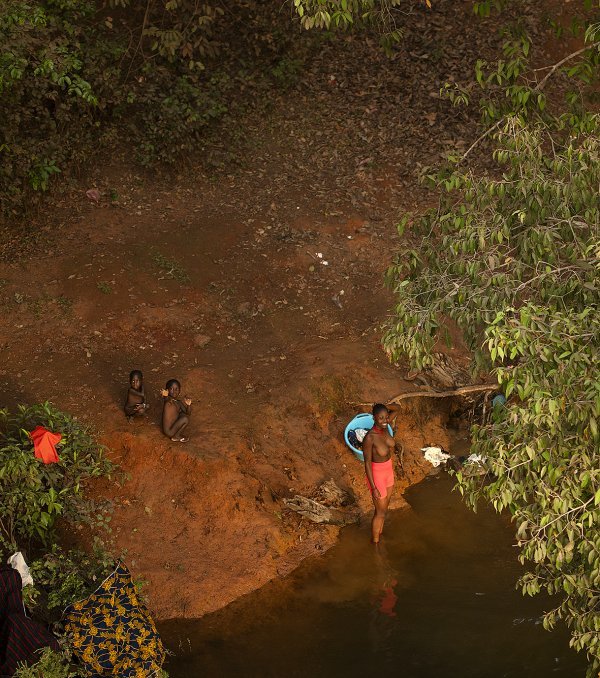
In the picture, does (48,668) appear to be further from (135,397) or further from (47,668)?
(135,397)

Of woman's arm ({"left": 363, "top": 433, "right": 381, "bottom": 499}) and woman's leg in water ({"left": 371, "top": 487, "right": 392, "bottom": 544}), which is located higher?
woman's arm ({"left": 363, "top": 433, "right": 381, "bottom": 499})

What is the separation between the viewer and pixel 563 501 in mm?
4352

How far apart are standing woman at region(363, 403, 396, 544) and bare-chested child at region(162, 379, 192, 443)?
1634mm

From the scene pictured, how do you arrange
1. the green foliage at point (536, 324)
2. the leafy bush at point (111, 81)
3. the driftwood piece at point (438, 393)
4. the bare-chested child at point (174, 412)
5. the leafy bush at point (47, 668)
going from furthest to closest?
the leafy bush at point (111, 81), the driftwood piece at point (438, 393), the bare-chested child at point (174, 412), the leafy bush at point (47, 668), the green foliage at point (536, 324)

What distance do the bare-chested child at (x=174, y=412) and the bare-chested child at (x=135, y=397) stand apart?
0.22 meters

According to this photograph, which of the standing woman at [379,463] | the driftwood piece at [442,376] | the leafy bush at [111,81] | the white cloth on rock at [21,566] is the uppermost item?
the leafy bush at [111,81]

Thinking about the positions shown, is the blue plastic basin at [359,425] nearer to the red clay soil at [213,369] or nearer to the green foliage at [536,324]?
the red clay soil at [213,369]

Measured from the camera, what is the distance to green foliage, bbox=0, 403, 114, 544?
21.7 feet

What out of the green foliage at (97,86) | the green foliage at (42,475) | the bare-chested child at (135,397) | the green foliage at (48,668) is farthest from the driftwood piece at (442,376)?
the green foliage at (48,668)

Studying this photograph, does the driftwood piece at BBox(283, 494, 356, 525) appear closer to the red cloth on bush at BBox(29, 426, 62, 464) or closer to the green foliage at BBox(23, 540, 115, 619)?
the green foliage at BBox(23, 540, 115, 619)

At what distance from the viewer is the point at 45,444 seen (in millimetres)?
6770

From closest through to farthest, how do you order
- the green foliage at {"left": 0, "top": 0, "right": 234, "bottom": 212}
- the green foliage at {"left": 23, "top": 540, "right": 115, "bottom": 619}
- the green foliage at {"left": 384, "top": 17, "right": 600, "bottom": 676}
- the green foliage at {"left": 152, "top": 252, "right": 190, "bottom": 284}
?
the green foliage at {"left": 384, "top": 17, "right": 600, "bottom": 676}
the green foliage at {"left": 23, "top": 540, "right": 115, "bottom": 619}
the green foliage at {"left": 0, "top": 0, "right": 234, "bottom": 212}
the green foliage at {"left": 152, "top": 252, "right": 190, "bottom": 284}

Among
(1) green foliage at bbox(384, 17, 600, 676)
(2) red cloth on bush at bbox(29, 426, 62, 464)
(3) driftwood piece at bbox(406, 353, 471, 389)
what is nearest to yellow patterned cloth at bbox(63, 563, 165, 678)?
(2) red cloth on bush at bbox(29, 426, 62, 464)

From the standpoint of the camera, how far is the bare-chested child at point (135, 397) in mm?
7914
